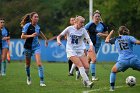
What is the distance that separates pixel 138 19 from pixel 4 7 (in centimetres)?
2001

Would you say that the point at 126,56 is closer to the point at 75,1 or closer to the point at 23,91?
the point at 23,91

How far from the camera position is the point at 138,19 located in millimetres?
50656

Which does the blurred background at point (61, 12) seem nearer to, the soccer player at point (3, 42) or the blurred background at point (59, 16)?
the blurred background at point (59, 16)

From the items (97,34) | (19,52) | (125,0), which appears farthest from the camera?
(125,0)

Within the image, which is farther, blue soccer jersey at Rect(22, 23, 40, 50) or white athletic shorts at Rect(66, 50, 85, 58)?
blue soccer jersey at Rect(22, 23, 40, 50)

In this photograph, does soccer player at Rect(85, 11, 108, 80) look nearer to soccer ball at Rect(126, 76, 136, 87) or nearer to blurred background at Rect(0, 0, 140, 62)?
soccer ball at Rect(126, 76, 136, 87)

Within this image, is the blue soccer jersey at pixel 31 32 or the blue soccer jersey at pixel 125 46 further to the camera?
the blue soccer jersey at pixel 31 32

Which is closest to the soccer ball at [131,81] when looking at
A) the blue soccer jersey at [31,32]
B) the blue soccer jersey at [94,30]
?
the blue soccer jersey at [31,32]

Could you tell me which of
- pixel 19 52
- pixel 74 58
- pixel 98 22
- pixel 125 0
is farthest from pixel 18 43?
pixel 74 58

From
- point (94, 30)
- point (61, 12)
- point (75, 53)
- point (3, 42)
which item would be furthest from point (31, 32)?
point (61, 12)

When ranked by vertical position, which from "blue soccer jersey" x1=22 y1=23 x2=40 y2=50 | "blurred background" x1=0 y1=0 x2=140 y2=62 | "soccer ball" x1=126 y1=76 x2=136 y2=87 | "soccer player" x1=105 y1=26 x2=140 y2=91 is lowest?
"soccer ball" x1=126 y1=76 x2=136 y2=87

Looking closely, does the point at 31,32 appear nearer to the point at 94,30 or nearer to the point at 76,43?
the point at 76,43

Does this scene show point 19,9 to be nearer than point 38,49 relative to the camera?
No

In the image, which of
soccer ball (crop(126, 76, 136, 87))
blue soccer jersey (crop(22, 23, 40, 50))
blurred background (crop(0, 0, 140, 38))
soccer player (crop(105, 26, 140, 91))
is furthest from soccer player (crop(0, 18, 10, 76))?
blurred background (crop(0, 0, 140, 38))
